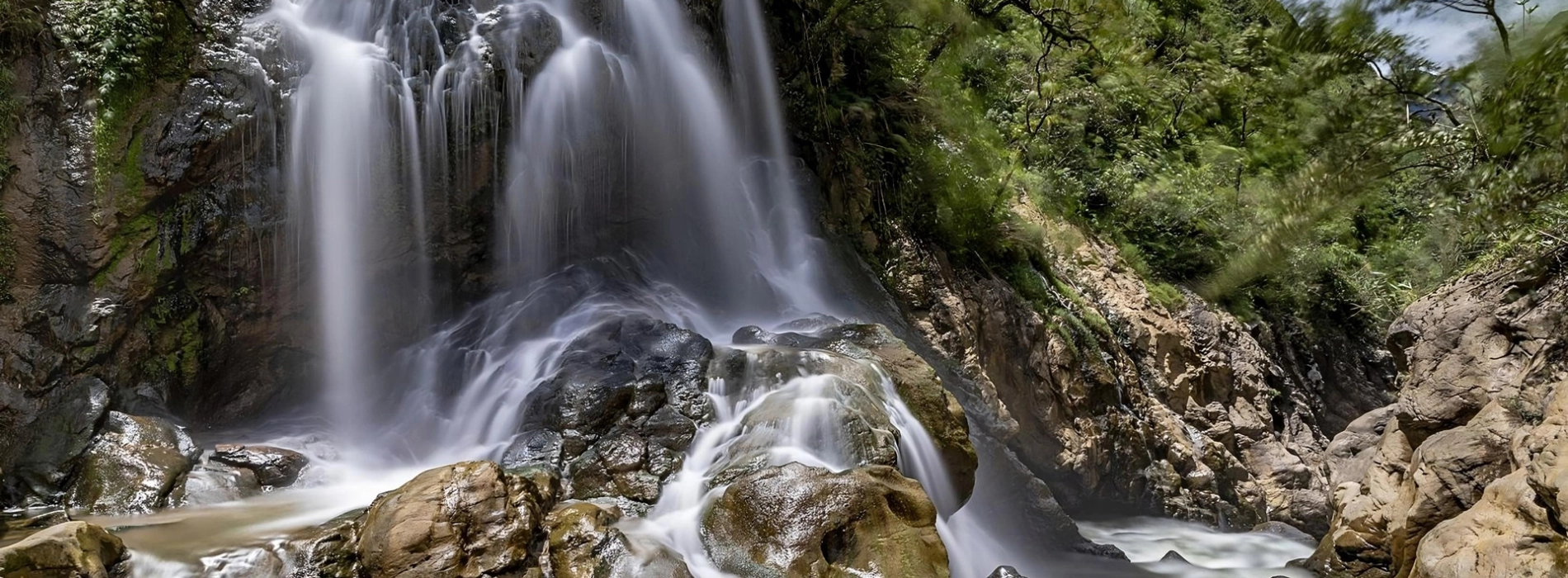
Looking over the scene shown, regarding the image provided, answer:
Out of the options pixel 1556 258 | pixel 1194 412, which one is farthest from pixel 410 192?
pixel 1194 412

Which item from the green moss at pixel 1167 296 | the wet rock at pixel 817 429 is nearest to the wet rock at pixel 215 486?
the wet rock at pixel 817 429

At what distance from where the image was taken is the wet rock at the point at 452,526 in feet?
15.2

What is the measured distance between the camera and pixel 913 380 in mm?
7355

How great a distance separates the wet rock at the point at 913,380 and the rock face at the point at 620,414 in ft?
3.65

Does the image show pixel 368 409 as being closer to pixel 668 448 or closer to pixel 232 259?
pixel 232 259

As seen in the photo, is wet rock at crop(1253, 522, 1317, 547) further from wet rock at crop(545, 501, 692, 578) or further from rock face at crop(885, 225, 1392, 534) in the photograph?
wet rock at crop(545, 501, 692, 578)

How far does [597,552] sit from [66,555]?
98.3 inches

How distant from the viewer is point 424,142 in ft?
28.7

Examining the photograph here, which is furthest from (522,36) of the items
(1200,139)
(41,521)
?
(1200,139)

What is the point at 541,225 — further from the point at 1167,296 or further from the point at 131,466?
the point at 1167,296

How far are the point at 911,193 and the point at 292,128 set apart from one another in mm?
7260

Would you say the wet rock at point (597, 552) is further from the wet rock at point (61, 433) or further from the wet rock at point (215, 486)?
the wet rock at point (61, 433)

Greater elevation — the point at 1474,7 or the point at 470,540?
the point at 1474,7

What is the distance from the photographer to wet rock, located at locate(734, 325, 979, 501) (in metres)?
7.14
